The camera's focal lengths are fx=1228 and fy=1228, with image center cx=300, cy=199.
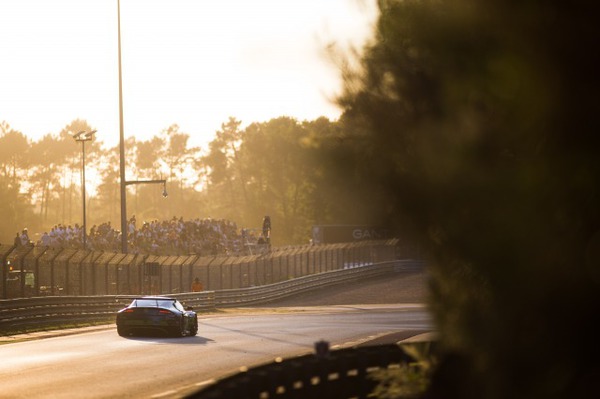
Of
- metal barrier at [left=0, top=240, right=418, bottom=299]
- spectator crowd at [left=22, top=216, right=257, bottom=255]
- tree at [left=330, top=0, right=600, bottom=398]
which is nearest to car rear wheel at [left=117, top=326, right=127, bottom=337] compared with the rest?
metal barrier at [left=0, top=240, right=418, bottom=299]

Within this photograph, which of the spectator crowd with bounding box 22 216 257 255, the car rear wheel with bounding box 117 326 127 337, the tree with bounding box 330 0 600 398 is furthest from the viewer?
the spectator crowd with bounding box 22 216 257 255

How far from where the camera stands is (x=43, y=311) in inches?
1449

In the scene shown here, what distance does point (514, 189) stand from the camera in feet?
30.2

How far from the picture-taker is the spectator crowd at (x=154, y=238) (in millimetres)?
52844

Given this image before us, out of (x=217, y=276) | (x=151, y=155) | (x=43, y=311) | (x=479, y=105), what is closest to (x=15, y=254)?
(x=43, y=311)

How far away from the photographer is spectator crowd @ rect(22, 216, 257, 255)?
52.8 m

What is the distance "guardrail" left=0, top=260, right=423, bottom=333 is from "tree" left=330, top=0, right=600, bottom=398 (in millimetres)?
20921

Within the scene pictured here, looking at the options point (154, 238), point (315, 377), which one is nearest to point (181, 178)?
point (154, 238)

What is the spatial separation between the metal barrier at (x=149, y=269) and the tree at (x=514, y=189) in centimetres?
2536

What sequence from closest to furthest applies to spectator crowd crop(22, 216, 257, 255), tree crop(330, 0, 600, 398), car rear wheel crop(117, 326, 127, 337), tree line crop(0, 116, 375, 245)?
tree crop(330, 0, 600, 398) → car rear wheel crop(117, 326, 127, 337) → spectator crowd crop(22, 216, 257, 255) → tree line crop(0, 116, 375, 245)

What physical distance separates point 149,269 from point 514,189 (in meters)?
40.0

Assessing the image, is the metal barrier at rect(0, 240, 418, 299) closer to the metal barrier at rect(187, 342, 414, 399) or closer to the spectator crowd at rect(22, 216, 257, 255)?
the spectator crowd at rect(22, 216, 257, 255)

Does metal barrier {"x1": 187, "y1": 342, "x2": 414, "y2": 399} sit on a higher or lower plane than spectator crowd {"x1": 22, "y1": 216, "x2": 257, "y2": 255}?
lower

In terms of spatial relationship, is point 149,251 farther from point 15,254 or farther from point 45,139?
point 45,139
